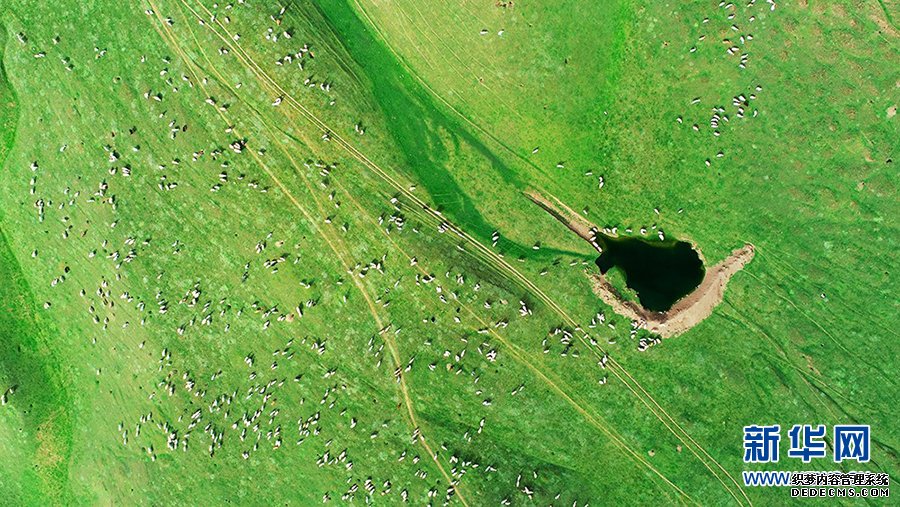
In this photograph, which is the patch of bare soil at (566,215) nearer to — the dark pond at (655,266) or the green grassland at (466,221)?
the green grassland at (466,221)

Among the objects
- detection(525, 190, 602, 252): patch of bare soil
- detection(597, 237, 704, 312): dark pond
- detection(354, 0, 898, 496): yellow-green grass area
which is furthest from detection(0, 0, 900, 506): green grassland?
detection(597, 237, 704, 312): dark pond

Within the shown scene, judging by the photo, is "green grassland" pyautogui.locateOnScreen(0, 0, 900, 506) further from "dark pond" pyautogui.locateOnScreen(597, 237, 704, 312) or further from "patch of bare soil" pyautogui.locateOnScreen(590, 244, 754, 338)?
"dark pond" pyautogui.locateOnScreen(597, 237, 704, 312)

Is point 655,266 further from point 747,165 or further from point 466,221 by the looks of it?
point 466,221

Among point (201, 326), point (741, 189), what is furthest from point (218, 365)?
point (741, 189)

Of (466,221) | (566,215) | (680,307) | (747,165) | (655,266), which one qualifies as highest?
(466,221)

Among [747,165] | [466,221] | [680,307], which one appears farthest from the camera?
[466,221]

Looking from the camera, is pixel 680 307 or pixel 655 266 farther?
pixel 655 266

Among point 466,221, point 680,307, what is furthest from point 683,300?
point 466,221
